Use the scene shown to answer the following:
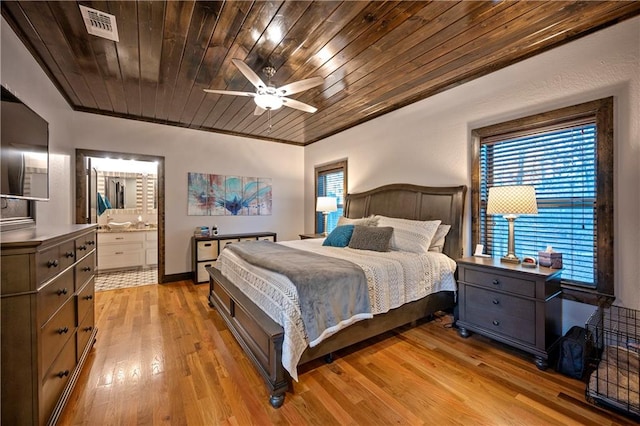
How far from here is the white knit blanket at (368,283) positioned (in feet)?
6.01

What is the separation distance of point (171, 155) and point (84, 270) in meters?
2.93

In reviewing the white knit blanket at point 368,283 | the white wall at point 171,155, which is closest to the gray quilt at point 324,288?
the white knit blanket at point 368,283

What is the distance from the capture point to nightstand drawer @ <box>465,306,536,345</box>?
2.17m

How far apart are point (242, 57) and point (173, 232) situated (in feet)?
10.8

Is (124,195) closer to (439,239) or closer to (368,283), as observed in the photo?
(368,283)

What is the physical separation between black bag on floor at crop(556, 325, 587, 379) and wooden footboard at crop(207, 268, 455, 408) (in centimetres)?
103

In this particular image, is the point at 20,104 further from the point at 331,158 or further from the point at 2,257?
the point at 331,158

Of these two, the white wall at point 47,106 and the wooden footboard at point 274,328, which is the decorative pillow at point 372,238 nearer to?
the wooden footboard at point 274,328

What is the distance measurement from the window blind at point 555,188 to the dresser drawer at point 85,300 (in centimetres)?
374

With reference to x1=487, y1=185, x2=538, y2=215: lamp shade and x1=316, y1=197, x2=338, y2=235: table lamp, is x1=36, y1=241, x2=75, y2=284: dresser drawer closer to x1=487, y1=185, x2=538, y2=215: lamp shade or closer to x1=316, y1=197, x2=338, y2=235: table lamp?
x1=487, y1=185, x2=538, y2=215: lamp shade

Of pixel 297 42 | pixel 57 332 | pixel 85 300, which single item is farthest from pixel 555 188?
pixel 85 300

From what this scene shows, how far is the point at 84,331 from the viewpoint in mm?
2139

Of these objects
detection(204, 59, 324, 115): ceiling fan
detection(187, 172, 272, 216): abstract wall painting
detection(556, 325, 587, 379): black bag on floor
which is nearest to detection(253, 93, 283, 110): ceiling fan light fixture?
detection(204, 59, 324, 115): ceiling fan

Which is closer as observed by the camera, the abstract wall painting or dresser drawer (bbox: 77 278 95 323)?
dresser drawer (bbox: 77 278 95 323)
